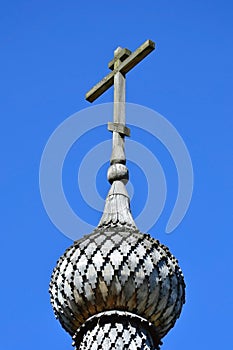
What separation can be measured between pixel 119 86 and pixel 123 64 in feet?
1.34

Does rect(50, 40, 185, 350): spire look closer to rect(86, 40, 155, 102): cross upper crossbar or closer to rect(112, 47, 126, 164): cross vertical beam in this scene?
rect(112, 47, 126, 164): cross vertical beam

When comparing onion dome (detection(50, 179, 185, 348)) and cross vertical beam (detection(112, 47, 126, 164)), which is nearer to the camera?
onion dome (detection(50, 179, 185, 348))

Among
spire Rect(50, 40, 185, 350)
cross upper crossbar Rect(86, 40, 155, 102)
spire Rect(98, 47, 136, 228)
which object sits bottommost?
spire Rect(50, 40, 185, 350)

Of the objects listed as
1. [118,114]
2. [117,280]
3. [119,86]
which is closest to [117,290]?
[117,280]

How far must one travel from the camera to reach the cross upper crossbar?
830 inches

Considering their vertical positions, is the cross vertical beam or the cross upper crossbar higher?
the cross upper crossbar

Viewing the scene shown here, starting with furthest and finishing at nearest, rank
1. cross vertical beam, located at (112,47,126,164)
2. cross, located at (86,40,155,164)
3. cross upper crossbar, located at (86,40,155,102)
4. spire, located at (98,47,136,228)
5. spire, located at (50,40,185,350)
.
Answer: cross upper crossbar, located at (86,40,155,102) < cross, located at (86,40,155,164) < cross vertical beam, located at (112,47,126,164) < spire, located at (98,47,136,228) < spire, located at (50,40,185,350)

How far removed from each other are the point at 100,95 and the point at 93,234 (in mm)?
3826

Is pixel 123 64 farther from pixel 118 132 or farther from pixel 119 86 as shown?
pixel 118 132

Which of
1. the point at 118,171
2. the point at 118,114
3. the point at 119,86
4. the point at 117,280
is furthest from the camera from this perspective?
the point at 119,86

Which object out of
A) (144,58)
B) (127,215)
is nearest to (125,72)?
(144,58)

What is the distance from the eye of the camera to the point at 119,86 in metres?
21.4

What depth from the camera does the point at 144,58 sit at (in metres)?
21.2

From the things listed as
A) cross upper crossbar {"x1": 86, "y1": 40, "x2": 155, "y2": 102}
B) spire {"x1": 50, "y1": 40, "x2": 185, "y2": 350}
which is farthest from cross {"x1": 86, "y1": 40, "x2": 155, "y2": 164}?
spire {"x1": 50, "y1": 40, "x2": 185, "y2": 350}
